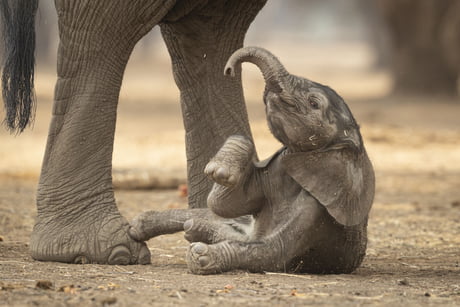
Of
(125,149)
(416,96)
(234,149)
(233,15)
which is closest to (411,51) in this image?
(416,96)

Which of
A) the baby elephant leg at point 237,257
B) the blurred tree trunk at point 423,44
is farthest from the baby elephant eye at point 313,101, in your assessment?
the blurred tree trunk at point 423,44

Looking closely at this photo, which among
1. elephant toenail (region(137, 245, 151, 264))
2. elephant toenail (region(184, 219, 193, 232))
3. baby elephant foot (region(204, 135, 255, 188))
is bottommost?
elephant toenail (region(137, 245, 151, 264))

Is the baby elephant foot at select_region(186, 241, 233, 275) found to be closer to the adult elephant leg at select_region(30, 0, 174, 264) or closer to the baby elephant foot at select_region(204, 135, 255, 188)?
the baby elephant foot at select_region(204, 135, 255, 188)

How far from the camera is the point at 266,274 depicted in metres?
4.20

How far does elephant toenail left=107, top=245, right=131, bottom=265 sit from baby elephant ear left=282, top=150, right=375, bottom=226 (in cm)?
82

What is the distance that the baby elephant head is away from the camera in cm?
422

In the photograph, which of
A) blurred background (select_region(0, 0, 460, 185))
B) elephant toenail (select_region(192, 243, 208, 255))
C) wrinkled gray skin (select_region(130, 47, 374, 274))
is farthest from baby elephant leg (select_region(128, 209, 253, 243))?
blurred background (select_region(0, 0, 460, 185))

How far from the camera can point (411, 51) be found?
56.4 ft

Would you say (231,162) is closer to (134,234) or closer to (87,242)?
(134,234)

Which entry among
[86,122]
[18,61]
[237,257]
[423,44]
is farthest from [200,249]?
[423,44]

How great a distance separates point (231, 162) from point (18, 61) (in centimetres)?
137

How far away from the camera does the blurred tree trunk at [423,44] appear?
53.5ft

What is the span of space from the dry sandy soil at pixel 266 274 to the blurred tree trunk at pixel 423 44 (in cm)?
383

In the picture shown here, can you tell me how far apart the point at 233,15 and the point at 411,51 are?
12303 millimetres
